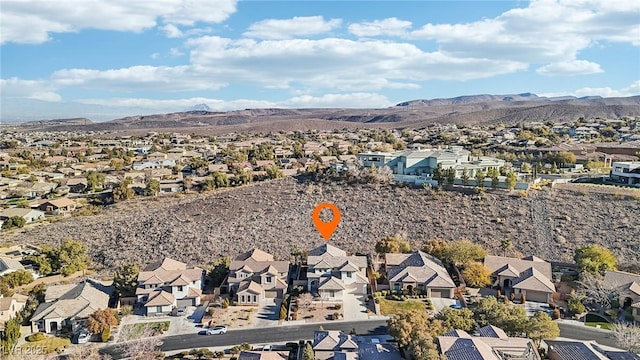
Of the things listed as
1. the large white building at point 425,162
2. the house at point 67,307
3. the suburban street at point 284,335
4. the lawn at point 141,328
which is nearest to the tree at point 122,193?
the house at point 67,307

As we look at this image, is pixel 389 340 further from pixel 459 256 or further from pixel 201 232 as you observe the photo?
pixel 201 232

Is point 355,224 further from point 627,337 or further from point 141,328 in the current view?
point 627,337

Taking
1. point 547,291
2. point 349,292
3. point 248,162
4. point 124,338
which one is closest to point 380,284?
point 349,292

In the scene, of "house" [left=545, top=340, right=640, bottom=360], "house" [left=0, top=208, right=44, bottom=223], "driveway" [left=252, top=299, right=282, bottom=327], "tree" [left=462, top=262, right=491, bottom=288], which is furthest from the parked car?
"house" [left=0, top=208, right=44, bottom=223]

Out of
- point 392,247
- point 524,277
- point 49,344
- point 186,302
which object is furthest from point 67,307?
point 524,277

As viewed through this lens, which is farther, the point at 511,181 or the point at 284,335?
the point at 511,181

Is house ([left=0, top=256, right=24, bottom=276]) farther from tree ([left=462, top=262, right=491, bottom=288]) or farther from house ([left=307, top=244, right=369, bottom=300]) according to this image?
tree ([left=462, top=262, right=491, bottom=288])
